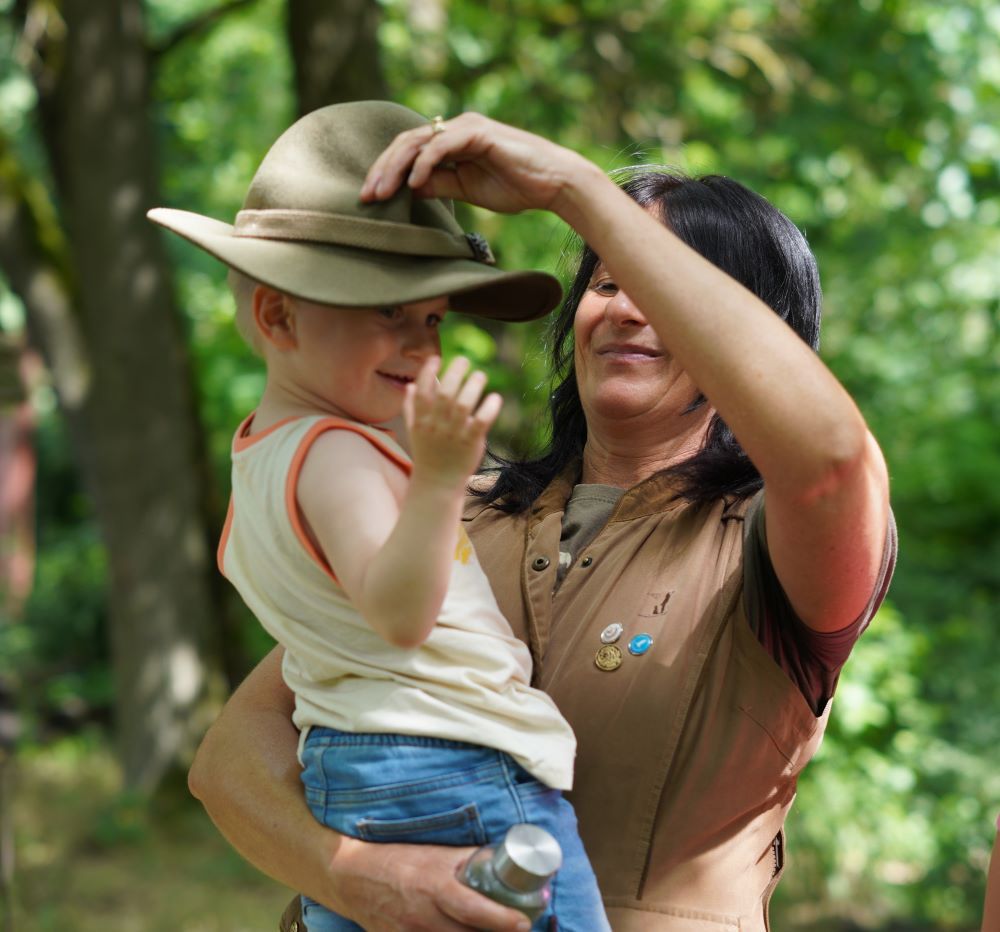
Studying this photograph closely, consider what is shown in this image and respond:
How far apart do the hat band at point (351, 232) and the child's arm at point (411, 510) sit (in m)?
0.17

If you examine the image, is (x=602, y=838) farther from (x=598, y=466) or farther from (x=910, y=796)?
(x=910, y=796)

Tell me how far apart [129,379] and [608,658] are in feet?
16.6

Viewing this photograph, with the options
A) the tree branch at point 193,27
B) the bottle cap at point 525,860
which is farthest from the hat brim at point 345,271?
the tree branch at point 193,27

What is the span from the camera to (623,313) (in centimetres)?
216

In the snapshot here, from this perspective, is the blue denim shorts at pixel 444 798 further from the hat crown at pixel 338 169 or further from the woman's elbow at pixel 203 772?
the hat crown at pixel 338 169

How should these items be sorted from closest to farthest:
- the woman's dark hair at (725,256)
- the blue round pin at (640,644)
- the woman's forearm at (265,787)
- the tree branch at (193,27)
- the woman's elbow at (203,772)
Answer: the woman's forearm at (265,787) < the blue round pin at (640,644) < the woman's elbow at (203,772) < the woman's dark hair at (725,256) < the tree branch at (193,27)

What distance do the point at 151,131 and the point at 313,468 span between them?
5.47 meters

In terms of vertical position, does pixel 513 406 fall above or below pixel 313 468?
below

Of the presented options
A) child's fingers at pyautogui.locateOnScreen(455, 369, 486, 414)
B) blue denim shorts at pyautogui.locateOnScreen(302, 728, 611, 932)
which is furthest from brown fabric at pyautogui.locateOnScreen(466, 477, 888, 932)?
child's fingers at pyautogui.locateOnScreen(455, 369, 486, 414)

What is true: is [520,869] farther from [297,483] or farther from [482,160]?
[482,160]

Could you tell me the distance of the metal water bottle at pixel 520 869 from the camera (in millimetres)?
1524

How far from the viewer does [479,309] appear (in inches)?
71.3

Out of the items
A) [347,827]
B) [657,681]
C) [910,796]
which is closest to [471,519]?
[657,681]

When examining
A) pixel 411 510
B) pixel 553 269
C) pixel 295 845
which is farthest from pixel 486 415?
pixel 553 269
